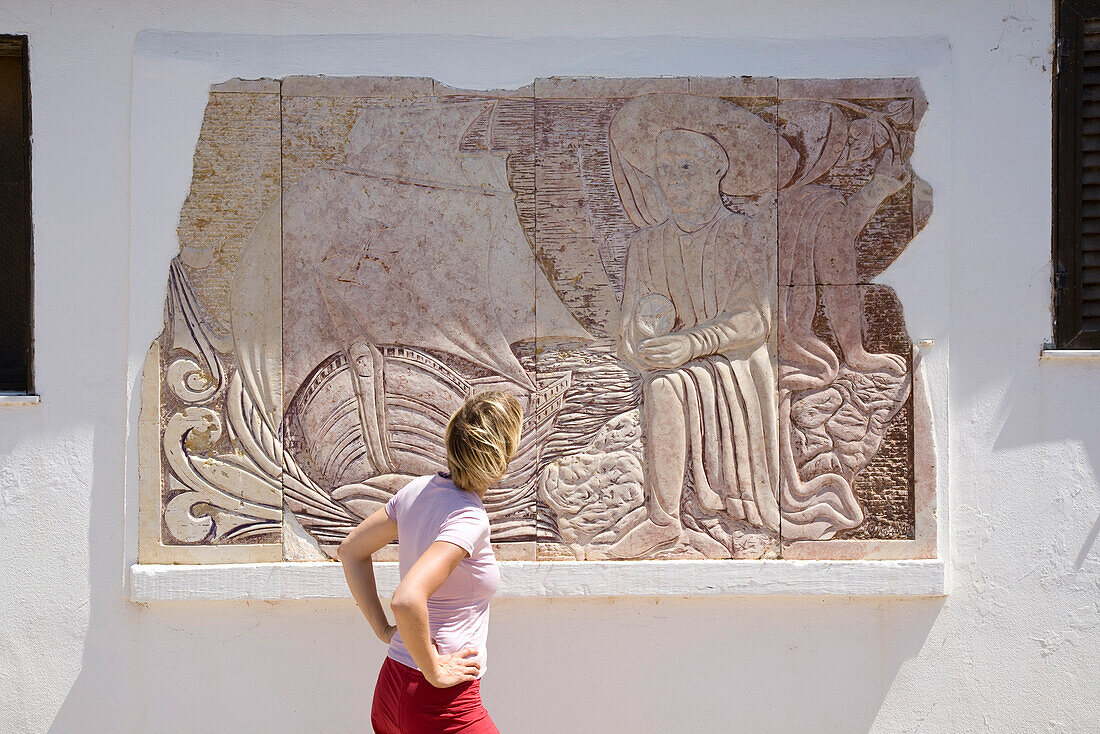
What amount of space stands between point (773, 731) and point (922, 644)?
0.72m

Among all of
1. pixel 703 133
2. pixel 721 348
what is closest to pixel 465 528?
pixel 721 348

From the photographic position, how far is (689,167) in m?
3.42

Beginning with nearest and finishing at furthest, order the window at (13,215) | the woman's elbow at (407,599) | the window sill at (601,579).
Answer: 1. the woman's elbow at (407,599)
2. the window sill at (601,579)
3. the window at (13,215)

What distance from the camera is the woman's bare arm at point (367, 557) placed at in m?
2.42

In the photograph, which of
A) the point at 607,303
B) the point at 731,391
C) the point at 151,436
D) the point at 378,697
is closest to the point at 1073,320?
the point at 731,391

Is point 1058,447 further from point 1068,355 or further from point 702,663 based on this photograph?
point 702,663

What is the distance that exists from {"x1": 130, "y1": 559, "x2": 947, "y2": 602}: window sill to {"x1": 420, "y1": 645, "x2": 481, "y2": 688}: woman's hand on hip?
1098mm

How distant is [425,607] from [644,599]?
1554mm

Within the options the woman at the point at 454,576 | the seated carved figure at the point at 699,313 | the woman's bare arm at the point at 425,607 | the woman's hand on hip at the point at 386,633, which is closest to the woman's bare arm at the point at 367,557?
the woman's hand on hip at the point at 386,633

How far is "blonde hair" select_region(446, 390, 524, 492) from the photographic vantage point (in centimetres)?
219

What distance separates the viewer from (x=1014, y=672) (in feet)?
11.3

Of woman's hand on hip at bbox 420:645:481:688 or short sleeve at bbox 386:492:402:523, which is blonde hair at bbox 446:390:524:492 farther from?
woman's hand on hip at bbox 420:645:481:688

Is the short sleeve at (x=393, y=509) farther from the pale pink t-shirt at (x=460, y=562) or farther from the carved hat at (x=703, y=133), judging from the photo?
the carved hat at (x=703, y=133)

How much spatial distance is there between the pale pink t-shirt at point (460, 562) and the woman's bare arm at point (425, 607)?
0.18 feet
